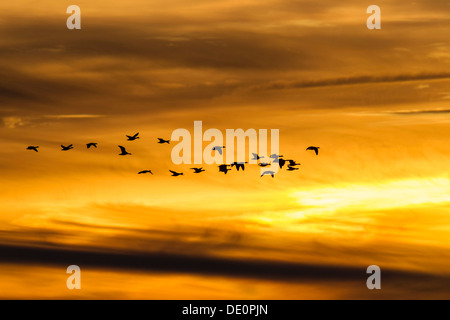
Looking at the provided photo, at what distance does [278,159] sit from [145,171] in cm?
2704

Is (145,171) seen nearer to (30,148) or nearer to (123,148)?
(123,148)

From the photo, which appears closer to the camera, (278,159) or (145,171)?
(278,159)

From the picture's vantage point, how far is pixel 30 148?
140750 millimetres

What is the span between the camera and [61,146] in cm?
14475

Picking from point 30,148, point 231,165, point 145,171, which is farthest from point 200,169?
point 30,148

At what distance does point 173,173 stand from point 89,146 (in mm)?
19143

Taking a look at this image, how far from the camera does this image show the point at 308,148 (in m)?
142

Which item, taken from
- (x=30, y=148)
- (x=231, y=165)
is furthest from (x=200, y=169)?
(x=30, y=148)

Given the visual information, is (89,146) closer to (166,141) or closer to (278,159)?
(166,141)

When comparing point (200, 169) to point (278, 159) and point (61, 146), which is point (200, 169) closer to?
point (278, 159)

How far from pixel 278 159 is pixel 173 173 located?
19.6 meters

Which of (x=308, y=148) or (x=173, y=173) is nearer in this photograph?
(x=308, y=148)

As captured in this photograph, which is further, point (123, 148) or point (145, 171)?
point (145, 171)

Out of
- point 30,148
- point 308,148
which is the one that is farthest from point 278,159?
point 30,148
